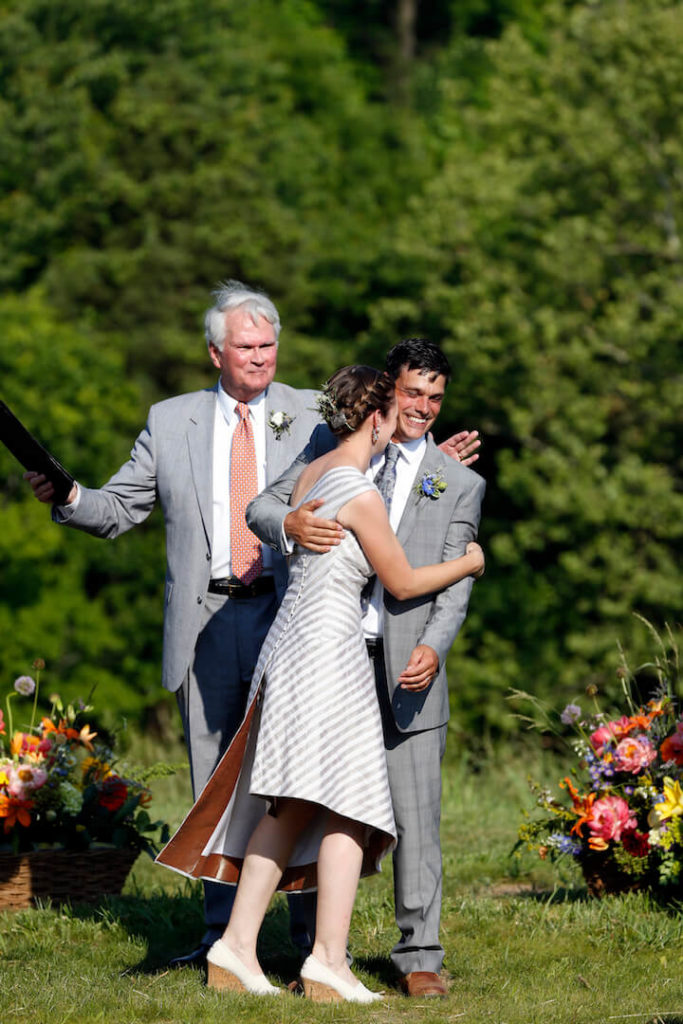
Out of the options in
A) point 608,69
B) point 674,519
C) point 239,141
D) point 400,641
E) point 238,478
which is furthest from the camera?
point 239,141

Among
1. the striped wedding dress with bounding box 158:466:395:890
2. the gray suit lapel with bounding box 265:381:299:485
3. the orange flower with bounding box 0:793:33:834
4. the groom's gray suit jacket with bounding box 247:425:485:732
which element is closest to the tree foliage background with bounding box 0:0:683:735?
the orange flower with bounding box 0:793:33:834

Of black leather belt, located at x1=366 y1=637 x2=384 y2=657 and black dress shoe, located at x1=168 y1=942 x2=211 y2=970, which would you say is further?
black dress shoe, located at x1=168 y1=942 x2=211 y2=970

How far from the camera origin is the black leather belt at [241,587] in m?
5.34

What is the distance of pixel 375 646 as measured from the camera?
4.91 metres

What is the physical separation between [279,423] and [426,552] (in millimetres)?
870

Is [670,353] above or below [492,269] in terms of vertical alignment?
below

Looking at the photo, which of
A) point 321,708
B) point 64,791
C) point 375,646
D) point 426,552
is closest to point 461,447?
point 426,552

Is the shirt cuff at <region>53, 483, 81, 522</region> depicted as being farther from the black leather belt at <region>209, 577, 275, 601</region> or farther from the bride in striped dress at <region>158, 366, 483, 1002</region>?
the bride in striped dress at <region>158, 366, 483, 1002</region>

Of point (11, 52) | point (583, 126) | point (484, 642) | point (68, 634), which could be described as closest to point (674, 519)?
point (484, 642)

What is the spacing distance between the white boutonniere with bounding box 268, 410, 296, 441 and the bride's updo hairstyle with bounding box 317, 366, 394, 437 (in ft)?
2.71

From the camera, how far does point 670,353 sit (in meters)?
21.3

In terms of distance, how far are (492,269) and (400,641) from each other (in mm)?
18938

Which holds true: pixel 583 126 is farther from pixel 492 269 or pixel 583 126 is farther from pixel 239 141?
pixel 239 141

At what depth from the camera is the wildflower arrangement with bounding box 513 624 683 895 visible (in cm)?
590
